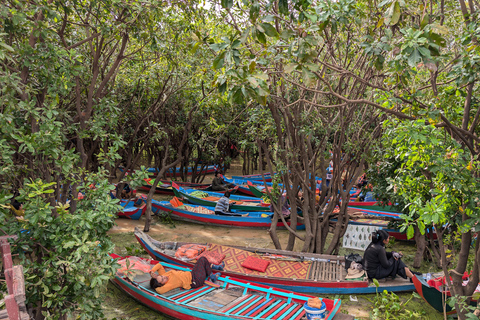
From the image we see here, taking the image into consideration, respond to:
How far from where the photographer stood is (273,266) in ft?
23.2

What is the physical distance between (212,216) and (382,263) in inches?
236

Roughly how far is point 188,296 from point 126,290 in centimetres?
139

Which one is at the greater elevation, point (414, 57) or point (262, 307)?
point (414, 57)

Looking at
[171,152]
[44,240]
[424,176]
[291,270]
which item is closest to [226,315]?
[291,270]

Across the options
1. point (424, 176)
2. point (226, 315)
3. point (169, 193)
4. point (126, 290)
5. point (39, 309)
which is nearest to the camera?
point (39, 309)

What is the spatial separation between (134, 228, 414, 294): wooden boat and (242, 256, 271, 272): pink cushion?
7 cm

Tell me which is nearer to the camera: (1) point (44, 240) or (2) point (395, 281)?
(1) point (44, 240)

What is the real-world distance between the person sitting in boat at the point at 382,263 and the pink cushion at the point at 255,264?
79.8 inches

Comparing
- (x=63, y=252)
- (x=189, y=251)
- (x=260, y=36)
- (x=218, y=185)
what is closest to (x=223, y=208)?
(x=218, y=185)

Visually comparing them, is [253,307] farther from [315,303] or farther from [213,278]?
[213,278]

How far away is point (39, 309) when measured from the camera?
142 inches

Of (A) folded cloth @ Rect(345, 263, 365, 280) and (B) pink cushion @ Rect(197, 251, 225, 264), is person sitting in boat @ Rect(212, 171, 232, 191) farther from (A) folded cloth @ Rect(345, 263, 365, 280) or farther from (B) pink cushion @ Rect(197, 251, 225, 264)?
(A) folded cloth @ Rect(345, 263, 365, 280)

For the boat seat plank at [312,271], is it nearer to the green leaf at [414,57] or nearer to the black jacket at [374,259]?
the black jacket at [374,259]

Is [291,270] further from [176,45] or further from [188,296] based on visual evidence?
[176,45]
